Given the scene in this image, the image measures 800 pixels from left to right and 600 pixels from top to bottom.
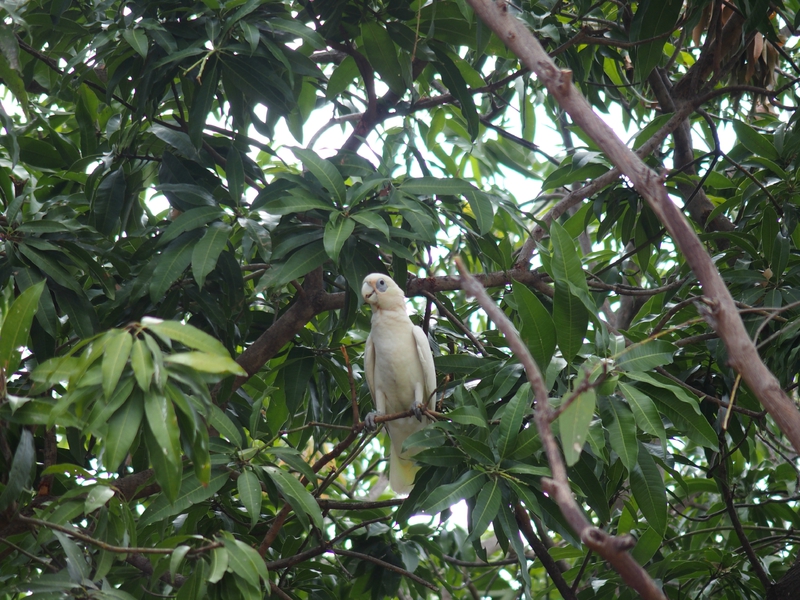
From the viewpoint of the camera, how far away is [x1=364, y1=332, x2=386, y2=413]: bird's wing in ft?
11.6

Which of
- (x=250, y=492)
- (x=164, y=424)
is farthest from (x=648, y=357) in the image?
(x=164, y=424)

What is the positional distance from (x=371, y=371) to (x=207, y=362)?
1.96 metres

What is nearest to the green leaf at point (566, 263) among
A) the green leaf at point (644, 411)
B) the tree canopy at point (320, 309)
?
the tree canopy at point (320, 309)

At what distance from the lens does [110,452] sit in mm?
1694

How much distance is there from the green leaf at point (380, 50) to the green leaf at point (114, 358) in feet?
6.15

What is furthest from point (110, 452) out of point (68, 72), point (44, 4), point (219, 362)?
point (44, 4)

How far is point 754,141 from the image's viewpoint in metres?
3.32

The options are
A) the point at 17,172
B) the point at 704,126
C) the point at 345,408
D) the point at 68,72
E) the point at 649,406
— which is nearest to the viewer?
the point at 649,406

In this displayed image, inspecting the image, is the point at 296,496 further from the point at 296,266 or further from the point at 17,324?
the point at 17,324

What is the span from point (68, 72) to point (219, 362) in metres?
1.64

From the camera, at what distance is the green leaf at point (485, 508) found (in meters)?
2.24

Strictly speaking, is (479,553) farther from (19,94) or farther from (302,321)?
(19,94)

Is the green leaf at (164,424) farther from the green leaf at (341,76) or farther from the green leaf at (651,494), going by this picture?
the green leaf at (341,76)

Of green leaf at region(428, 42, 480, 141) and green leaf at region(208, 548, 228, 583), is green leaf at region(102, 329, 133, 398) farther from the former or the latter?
green leaf at region(428, 42, 480, 141)
